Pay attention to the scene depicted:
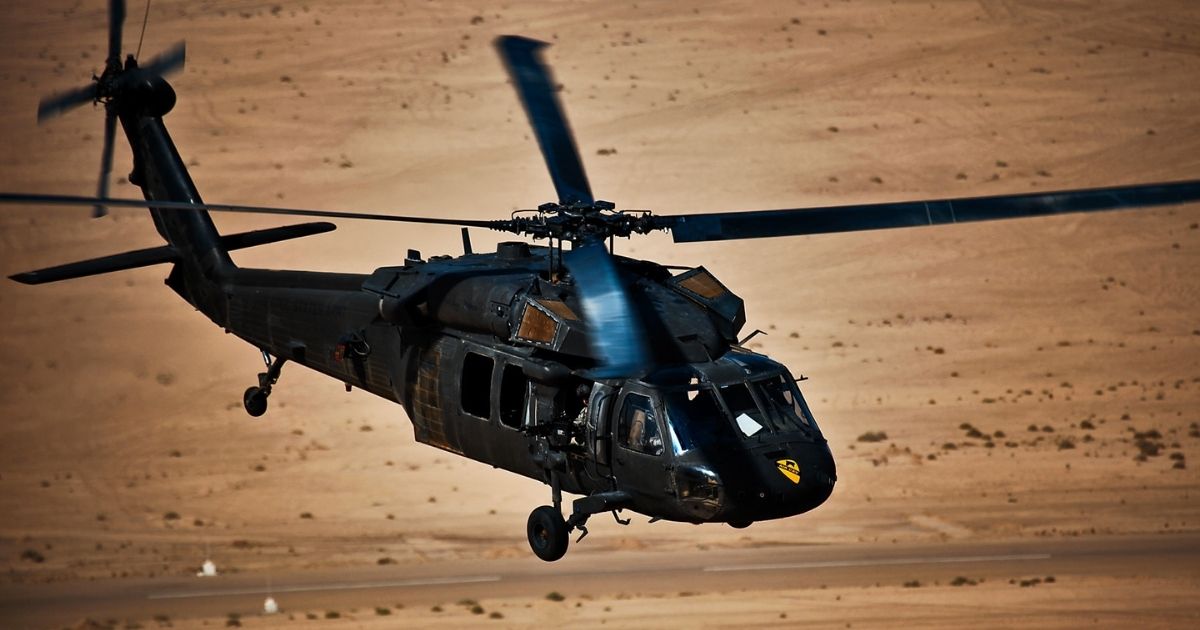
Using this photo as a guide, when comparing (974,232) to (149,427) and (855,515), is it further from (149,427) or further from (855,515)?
(149,427)

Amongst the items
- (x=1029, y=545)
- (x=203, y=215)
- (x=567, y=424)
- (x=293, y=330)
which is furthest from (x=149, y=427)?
(x=567, y=424)

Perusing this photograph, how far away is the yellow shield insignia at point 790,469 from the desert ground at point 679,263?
14087 mm

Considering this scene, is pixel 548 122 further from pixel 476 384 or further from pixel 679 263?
pixel 679 263

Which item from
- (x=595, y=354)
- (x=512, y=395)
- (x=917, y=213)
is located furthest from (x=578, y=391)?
(x=917, y=213)

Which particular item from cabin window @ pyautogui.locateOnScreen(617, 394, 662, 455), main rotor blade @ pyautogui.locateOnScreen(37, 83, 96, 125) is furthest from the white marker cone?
cabin window @ pyautogui.locateOnScreen(617, 394, 662, 455)

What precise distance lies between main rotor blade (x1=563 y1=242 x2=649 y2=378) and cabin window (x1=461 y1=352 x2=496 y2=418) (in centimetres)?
314

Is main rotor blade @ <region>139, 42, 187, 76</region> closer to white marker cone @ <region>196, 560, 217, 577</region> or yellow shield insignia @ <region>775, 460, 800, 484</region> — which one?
yellow shield insignia @ <region>775, 460, 800, 484</region>

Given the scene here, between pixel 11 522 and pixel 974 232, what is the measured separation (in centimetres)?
2543

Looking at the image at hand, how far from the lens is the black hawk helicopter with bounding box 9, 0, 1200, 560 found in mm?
18141

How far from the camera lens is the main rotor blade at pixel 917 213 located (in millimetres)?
18703

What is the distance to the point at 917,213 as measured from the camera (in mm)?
18969

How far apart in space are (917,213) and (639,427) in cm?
383

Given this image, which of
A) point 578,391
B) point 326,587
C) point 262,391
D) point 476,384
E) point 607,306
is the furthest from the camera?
point 326,587

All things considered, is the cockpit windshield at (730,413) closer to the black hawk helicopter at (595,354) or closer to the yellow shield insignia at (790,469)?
the black hawk helicopter at (595,354)
